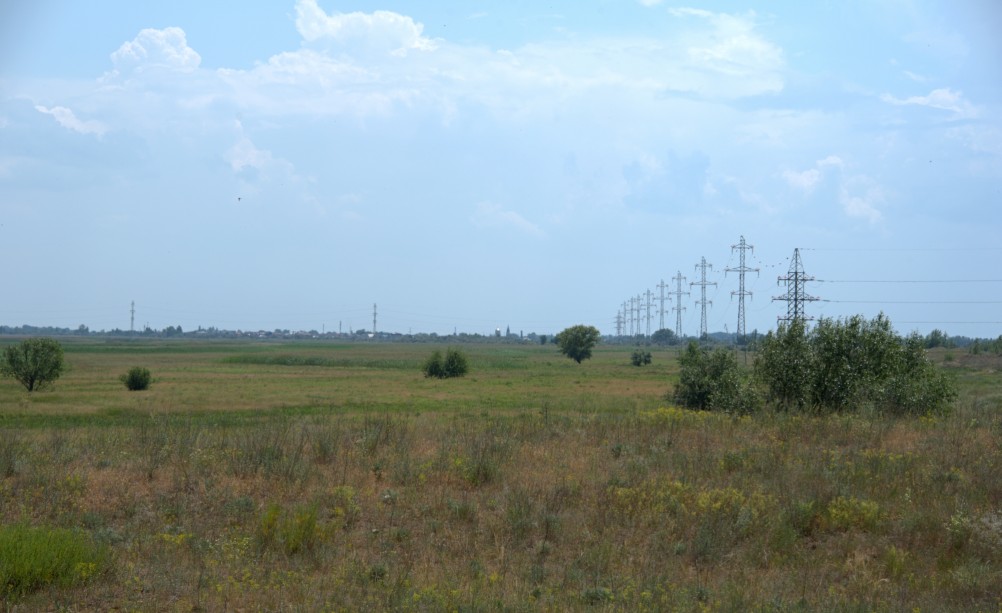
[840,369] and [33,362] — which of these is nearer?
[840,369]

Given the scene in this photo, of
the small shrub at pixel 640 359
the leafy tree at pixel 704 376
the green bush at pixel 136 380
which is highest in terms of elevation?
the leafy tree at pixel 704 376

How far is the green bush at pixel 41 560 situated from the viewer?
7.49 metres

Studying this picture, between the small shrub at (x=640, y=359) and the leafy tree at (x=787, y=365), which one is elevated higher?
the leafy tree at (x=787, y=365)

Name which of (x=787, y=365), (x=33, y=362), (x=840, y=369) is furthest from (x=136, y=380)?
(x=840, y=369)

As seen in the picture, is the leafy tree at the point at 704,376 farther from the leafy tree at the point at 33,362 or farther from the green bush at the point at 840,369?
the leafy tree at the point at 33,362

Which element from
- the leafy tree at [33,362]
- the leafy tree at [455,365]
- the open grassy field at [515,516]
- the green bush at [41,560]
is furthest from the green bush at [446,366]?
the green bush at [41,560]

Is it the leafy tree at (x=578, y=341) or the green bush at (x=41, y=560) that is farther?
the leafy tree at (x=578, y=341)

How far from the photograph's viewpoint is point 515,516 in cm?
1061

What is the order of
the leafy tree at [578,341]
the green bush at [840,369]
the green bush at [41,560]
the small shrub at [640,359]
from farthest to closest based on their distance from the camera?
the leafy tree at [578,341]
the small shrub at [640,359]
the green bush at [840,369]
the green bush at [41,560]

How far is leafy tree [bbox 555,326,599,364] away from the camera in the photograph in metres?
125

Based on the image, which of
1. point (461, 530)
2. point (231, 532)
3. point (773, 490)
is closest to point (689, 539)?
point (773, 490)

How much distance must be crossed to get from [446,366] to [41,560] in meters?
65.2

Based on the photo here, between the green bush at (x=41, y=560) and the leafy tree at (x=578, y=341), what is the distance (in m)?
116

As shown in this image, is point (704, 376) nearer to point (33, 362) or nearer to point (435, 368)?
point (33, 362)
